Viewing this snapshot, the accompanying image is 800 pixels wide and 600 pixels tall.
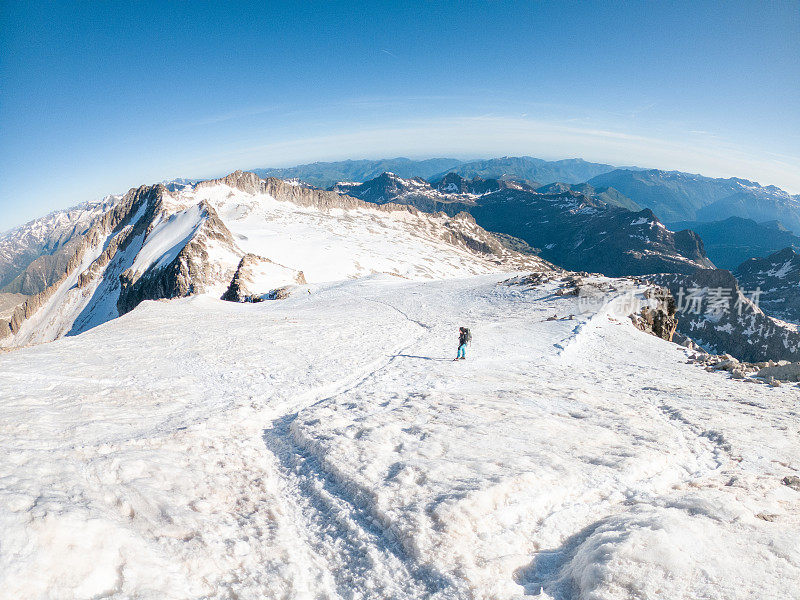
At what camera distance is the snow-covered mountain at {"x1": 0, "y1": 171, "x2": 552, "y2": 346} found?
8156 cm

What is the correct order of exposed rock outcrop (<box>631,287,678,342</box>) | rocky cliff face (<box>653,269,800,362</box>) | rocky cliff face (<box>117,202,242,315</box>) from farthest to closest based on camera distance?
rocky cliff face (<box>653,269,800,362</box>) < rocky cliff face (<box>117,202,242,315</box>) < exposed rock outcrop (<box>631,287,678,342</box>)

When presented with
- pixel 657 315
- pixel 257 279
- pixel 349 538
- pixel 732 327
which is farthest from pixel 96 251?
pixel 732 327

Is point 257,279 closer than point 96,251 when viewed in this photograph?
Yes

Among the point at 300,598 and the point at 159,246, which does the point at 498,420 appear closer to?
the point at 300,598

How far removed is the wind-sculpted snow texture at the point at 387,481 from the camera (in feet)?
15.7

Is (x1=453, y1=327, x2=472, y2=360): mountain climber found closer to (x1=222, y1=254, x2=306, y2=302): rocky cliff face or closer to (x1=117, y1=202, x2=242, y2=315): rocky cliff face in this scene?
(x1=222, y1=254, x2=306, y2=302): rocky cliff face

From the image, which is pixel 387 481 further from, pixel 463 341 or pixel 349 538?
pixel 463 341

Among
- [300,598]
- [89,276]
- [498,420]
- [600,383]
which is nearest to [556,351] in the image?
[600,383]

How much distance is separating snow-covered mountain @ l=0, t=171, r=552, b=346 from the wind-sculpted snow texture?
2288 inches

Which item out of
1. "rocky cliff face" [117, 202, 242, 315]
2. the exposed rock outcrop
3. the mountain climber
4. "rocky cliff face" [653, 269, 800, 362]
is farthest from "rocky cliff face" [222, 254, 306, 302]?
"rocky cliff face" [653, 269, 800, 362]

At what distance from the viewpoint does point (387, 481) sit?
723cm

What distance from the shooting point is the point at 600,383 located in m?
16.0

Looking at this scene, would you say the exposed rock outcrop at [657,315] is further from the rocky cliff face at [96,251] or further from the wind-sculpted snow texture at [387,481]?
the rocky cliff face at [96,251]

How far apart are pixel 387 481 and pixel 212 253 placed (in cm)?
9223
